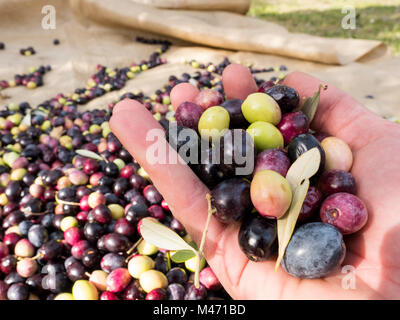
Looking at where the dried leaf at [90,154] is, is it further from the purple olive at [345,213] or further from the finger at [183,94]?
the purple olive at [345,213]

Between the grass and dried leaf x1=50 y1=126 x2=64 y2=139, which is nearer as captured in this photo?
dried leaf x1=50 y1=126 x2=64 y2=139

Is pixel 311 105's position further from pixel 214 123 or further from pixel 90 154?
pixel 90 154

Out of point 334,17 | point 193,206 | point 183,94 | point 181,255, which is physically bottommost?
point 181,255

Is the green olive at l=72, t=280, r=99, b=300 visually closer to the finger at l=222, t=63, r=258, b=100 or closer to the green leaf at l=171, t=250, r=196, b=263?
the green leaf at l=171, t=250, r=196, b=263

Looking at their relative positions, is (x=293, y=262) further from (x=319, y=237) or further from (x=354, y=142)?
(x=354, y=142)

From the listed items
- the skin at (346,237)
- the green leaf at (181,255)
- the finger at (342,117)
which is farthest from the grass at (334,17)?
the green leaf at (181,255)

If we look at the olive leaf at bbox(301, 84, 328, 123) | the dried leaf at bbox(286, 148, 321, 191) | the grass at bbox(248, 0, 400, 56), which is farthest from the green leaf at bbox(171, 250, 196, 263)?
the grass at bbox(248, 0, 400, 56)

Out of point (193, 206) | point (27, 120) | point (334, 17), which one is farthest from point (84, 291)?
point (334, 17)
